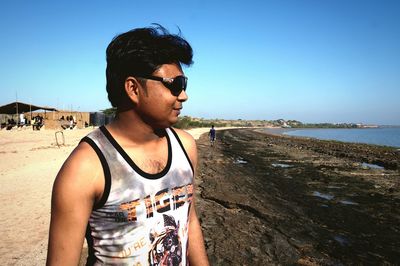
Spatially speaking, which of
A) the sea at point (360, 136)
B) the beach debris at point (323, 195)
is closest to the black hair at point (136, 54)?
the beach debris at point (323, 195)

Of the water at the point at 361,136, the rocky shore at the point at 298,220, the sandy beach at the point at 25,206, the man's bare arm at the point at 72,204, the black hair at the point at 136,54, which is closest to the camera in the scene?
the man's bare arm at the point at 72,204

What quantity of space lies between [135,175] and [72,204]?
1.01 feet

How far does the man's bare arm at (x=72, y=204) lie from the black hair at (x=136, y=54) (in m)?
0.51

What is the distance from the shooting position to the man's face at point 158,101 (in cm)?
164

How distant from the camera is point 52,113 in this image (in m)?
35.6

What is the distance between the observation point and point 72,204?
1.27 meters

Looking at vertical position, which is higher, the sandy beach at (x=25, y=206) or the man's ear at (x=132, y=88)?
the man's ear at (x=132, y=88)

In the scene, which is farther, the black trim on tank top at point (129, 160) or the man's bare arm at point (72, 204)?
the black trim on tank top at point (129, 160)

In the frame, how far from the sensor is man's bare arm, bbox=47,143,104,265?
1.27m

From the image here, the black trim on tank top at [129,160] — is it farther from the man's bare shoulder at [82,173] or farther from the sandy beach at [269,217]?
the sandy beach at [269,217]

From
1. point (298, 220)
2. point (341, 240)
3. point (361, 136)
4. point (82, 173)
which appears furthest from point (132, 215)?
point (361, 136)

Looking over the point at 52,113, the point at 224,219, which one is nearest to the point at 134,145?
the point at 224,219

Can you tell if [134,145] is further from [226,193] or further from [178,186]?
[226,193]

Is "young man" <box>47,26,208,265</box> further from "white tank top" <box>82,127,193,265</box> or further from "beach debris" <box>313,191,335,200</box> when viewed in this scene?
"beach debris" <box>313,191,335,200</box>
